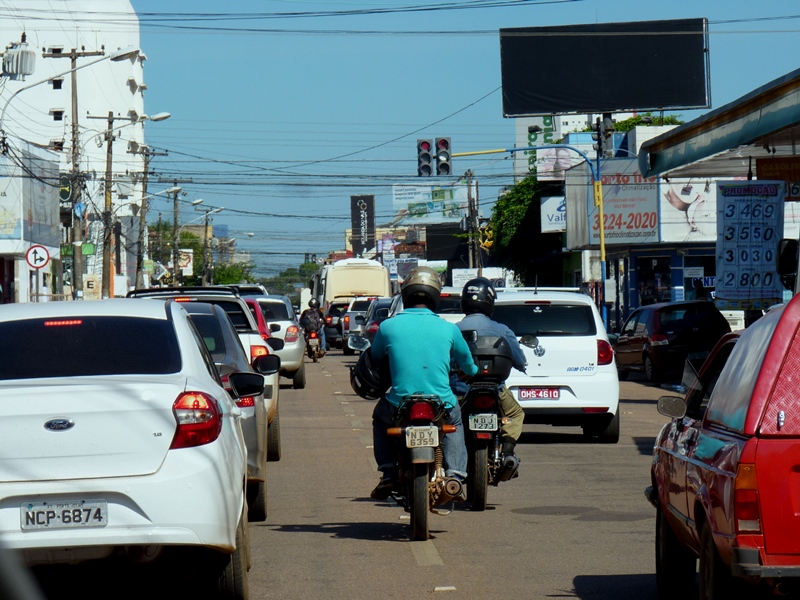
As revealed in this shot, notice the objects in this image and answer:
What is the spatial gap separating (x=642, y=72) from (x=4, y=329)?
161ft

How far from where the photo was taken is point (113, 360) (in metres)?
6.75

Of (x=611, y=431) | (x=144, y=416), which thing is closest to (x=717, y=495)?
(x=144, y=416)

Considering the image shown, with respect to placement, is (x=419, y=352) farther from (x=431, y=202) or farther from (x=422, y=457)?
(x=431, y=202)

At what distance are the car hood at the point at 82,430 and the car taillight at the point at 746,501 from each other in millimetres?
2545

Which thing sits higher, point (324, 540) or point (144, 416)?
point (144, 416)

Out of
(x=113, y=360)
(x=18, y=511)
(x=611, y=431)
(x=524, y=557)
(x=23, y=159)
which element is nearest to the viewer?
(x=18, y=511)

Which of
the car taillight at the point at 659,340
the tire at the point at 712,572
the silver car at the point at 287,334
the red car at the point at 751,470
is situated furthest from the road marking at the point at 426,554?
the car taillight at the point at 659,340

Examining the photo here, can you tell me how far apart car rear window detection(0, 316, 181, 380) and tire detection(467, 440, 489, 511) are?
3.66 metres

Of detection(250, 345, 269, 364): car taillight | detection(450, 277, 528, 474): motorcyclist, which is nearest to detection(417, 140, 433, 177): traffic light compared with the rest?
detection(250, 345, 269, 364): car taillight

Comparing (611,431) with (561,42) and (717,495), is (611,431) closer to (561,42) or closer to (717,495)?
(717,495)

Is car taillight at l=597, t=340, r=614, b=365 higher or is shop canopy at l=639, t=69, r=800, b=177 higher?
shop canopy at l=639, t=69, r=800, b=177

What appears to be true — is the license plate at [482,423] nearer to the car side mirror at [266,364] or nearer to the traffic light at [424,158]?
the car side mirror at [266,364]

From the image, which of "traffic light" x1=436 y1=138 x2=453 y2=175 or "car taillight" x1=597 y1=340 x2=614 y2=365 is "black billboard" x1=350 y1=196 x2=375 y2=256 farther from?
"car taillight" x1=597 y1=340 x2=614 y2=365

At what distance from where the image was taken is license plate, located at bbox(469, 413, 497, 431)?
33.0ft
